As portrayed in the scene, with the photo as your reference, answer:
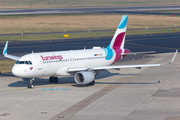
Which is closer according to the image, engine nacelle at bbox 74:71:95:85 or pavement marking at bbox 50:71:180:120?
pavement marking at bbox 50:71:180:120

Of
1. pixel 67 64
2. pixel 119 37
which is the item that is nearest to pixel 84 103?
pixel 67 64

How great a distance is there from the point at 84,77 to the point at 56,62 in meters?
4.34

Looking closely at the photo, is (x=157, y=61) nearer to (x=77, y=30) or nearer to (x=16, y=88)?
(x=16, y=88)

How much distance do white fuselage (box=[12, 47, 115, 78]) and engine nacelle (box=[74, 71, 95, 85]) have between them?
2119 millimetres

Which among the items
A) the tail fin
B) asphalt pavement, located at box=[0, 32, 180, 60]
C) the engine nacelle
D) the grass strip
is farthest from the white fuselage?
the grass strip

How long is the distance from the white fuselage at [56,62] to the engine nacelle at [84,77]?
2119 mm

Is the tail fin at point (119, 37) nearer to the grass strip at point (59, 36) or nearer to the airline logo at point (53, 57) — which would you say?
the airline logo at point (53, 57)

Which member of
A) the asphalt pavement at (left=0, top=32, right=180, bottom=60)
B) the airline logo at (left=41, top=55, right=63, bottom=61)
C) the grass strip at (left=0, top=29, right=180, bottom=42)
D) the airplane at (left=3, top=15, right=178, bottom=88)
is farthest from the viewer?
the grass strip at (left=0, top=29, right=180, bottom=42)

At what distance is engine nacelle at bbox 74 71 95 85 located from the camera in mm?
40362

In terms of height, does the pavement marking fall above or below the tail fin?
below

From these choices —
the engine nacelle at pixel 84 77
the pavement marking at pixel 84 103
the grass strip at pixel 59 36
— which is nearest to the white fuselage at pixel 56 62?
the engine nacelle at pixel 84 77

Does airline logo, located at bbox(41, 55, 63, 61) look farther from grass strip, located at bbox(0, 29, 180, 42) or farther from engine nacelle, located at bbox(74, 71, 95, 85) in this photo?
grass strip, located at bbox(0, 29, 180, 42)

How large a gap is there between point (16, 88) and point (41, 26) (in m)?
86.0

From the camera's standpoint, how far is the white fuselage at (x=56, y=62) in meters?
39.7
